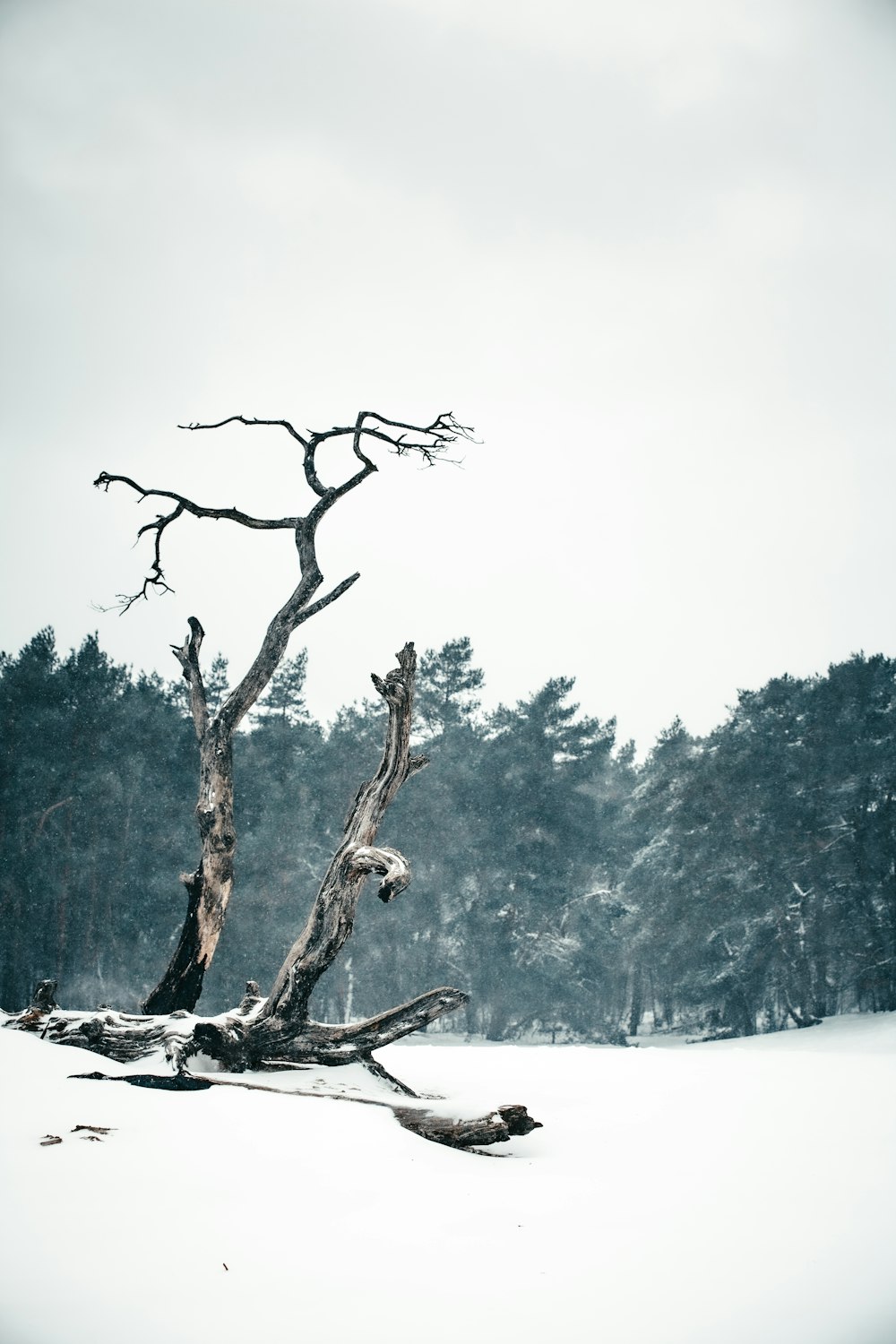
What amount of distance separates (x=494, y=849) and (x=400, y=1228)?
3098cm

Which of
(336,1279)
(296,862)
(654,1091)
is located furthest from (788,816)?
(336,1279)

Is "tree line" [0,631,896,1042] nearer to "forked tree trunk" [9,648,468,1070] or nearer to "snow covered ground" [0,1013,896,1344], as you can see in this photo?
"forked tree trunk" [9,648,468,1070]

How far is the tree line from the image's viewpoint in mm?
27094

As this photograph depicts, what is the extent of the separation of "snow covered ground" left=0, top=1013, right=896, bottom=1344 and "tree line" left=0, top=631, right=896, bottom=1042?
72.5ft

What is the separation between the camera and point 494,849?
34812 mm

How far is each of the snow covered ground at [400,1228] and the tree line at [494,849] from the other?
22.1 metres

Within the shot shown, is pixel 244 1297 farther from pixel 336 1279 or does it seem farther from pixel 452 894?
pixel 452 894

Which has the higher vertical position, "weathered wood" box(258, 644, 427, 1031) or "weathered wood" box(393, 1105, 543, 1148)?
"weathered wood" box(258, 644, 427, 1031)

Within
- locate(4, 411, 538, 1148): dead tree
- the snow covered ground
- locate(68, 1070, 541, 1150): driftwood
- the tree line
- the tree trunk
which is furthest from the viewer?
the tree line

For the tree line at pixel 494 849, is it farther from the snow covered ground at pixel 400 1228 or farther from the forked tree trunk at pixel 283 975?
the snow covered ground at pixel 400 1228

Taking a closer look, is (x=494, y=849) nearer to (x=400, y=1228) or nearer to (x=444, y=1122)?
(x=444, y=1122)

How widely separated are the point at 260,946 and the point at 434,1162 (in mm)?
26529

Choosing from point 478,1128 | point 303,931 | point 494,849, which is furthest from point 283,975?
point 494,849

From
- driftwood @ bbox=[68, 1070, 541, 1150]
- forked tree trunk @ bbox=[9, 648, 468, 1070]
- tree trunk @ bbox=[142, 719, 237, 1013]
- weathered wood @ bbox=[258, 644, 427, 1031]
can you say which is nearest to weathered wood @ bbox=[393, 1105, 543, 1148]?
driftwood @ bbox=[68, 1070, 541, 1150]
